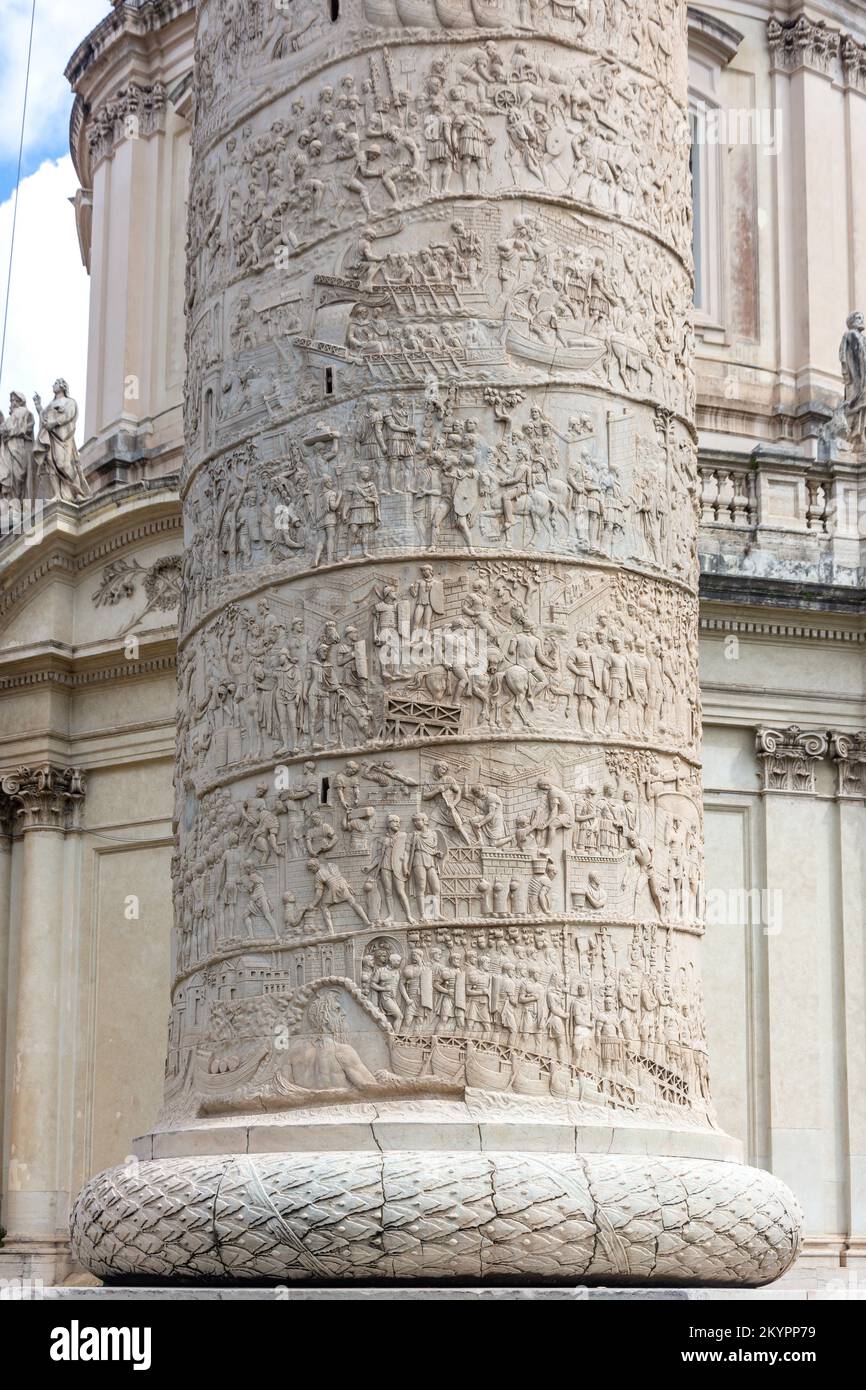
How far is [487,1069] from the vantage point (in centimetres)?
751

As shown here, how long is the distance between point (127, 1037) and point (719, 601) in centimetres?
679

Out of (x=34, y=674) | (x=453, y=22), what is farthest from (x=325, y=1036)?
(x=34, y=674)

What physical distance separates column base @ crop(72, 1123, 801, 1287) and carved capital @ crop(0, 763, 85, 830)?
1301 cm

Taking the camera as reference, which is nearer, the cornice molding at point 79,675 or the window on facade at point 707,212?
the cornice molding at point 79,675

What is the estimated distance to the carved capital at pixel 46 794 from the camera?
20.3 meters

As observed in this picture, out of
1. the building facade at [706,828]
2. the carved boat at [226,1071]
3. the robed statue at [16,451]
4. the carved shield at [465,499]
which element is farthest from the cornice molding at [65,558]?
the carved boat at [226,1071]

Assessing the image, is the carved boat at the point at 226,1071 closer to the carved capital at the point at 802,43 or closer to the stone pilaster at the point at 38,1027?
the stone pilaster at the point at 38,1027

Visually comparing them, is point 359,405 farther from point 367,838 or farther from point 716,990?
point 716,990

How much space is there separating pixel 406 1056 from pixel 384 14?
4209 mm

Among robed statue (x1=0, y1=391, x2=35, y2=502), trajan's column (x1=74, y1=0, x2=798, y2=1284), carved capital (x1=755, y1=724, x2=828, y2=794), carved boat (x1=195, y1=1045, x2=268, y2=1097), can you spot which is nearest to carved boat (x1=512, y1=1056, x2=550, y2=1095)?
trajan's column (x1=74, y1=0, x2=798, y2=1284)

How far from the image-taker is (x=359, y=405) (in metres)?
8.15

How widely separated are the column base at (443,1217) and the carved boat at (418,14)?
4404 millimetres

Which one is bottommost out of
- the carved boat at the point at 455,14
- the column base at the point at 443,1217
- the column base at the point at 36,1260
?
the column base at the point at 36,1260

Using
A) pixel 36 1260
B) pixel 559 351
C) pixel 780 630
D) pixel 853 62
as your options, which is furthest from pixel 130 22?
pixel 559 351
